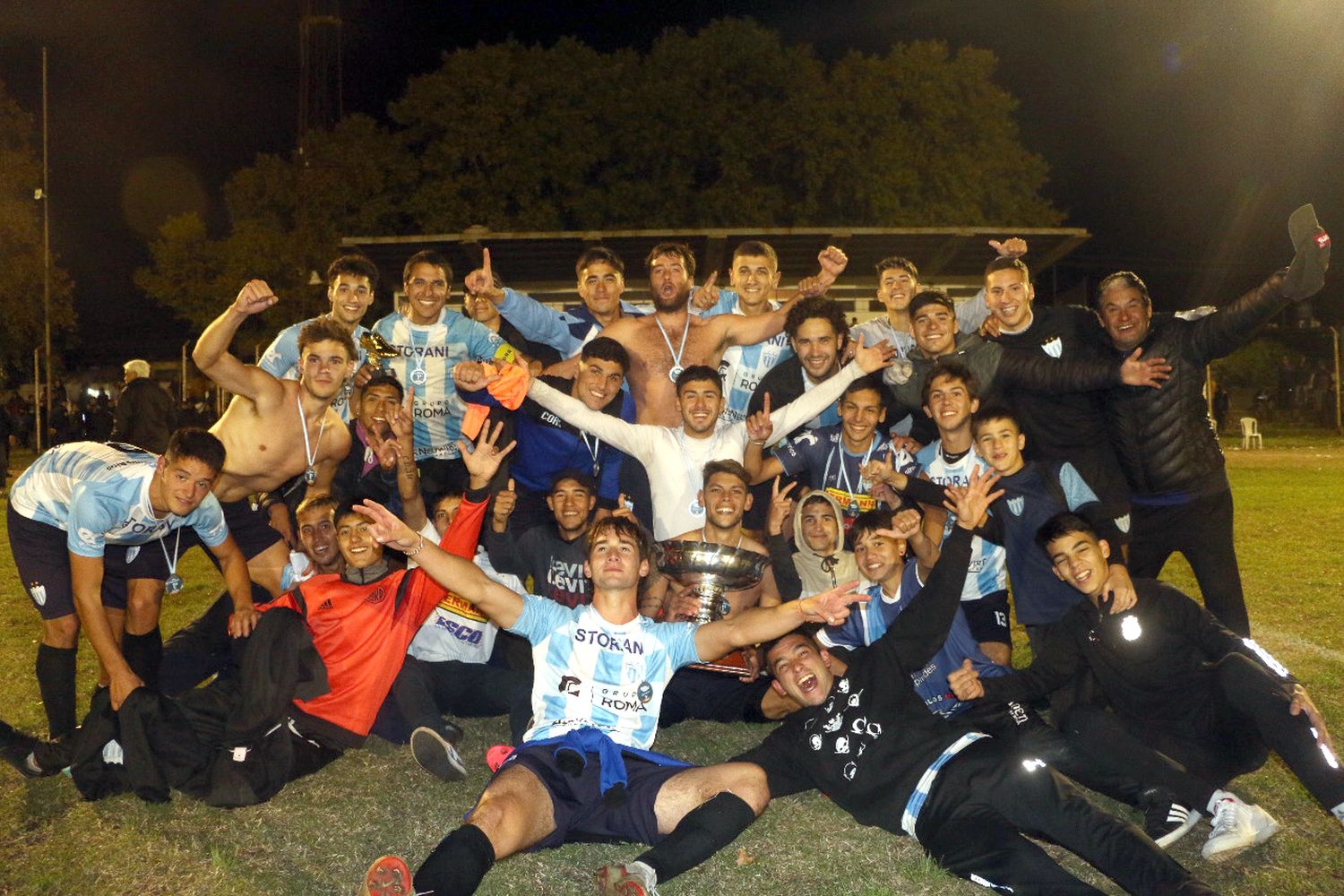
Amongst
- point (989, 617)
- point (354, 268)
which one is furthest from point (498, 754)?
point (354, 268)

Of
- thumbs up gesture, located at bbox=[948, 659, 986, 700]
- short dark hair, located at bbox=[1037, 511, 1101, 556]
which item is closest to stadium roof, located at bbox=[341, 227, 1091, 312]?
short dark hair, located at bbox=[1037, 511, 1101, 556]

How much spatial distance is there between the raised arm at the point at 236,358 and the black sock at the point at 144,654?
1.48 m

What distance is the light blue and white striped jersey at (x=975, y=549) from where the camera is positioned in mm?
5871

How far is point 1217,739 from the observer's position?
15.1 ft

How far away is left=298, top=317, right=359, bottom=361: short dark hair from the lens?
6.34 meters

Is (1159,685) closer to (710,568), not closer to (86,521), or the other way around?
(710,568)

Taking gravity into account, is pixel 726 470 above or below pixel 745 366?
below

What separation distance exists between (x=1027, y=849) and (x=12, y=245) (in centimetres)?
3515

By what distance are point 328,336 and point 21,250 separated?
30.8 meters

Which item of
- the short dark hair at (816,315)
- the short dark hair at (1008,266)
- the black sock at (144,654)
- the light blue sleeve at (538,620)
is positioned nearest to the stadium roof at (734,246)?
the short dark hair at (816,315)

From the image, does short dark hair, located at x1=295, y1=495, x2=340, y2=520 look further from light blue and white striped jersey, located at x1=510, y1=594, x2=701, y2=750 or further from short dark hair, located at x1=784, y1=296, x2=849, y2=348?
short dark hair, located at x1=784, y1=296, x2=849, y2=348

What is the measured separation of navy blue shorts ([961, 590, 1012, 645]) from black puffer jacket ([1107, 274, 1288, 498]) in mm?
1157

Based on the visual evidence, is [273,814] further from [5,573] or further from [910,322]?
[5,573]

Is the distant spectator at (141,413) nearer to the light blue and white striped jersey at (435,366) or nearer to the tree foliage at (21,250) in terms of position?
the light blue and white striped jersey at (435,366)
